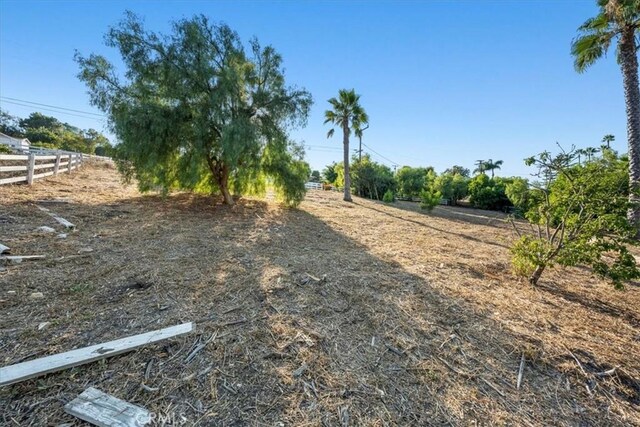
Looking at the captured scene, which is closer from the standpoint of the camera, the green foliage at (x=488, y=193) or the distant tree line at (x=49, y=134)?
the green foliage at (x=488, y=193)

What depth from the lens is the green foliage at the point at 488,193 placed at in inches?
976

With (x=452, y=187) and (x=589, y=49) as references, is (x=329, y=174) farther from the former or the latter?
(x=589, y=49)

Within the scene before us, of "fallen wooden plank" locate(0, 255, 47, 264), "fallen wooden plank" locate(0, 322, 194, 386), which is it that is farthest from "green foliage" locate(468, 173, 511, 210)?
"fallen wooden plank" locate(0, 255, 47, 264)

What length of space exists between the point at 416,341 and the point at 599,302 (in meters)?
3.43

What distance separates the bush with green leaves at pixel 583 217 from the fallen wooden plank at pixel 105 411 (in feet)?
16.7

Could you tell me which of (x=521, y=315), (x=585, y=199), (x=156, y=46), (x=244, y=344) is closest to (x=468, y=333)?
(x=521, y=315)

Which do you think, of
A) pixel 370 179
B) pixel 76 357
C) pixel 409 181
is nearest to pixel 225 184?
pixel 76 357

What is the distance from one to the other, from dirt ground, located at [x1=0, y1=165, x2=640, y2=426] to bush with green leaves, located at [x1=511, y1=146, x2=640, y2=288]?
58cm

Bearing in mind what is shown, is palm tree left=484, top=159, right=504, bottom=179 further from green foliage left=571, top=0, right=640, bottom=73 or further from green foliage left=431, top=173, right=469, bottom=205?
green foliage left=571, top=0, right=640, bottom=73

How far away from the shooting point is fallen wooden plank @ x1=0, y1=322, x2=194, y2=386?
183 cm

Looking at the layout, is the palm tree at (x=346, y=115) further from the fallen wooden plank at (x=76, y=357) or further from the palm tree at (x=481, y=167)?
the palm tree at (x=481, y=167)

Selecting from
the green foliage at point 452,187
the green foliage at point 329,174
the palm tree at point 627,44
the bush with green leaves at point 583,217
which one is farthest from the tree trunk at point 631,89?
the green foliage at point 329,174

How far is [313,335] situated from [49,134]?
5690cm

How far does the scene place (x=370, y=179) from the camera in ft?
83.7
